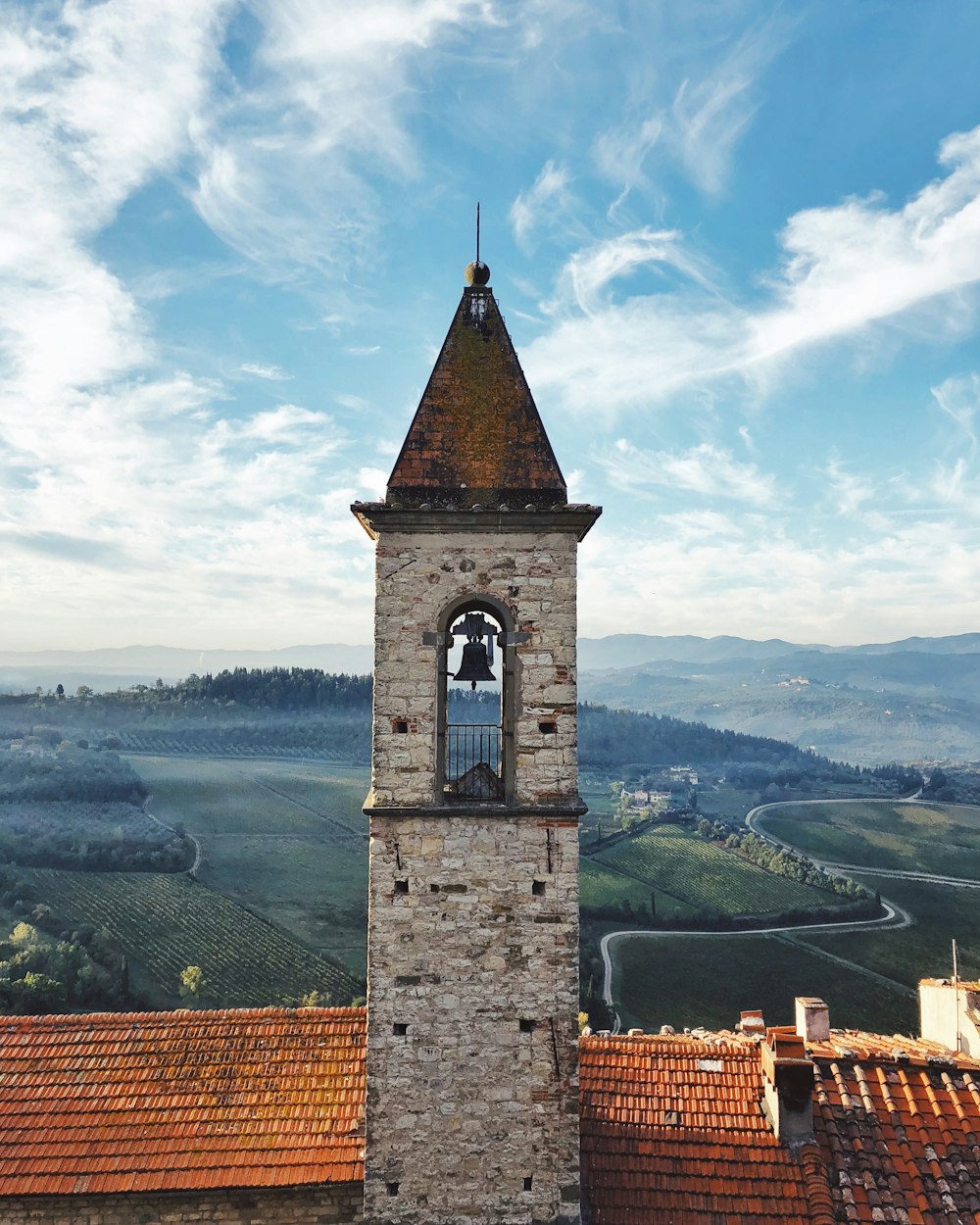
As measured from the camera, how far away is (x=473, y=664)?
1058cm

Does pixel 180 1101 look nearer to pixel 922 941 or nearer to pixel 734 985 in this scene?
pixel 734 985

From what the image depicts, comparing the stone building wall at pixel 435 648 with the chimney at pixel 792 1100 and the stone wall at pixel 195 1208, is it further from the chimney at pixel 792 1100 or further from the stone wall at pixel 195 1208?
the stone wall at pixel 195 1208

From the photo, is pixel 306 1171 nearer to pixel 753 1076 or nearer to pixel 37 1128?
pixel 37 1128

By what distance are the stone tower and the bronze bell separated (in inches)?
30.1

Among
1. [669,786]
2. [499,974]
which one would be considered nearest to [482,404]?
[499,974]

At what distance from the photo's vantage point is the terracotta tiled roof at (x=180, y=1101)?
9.12 meters

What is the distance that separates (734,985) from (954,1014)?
4454 cm

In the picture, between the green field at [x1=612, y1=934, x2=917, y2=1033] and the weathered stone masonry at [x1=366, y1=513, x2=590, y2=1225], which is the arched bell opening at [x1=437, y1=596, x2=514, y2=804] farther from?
the green field at [x1=612, y1=934, x2=917, y2=1033]

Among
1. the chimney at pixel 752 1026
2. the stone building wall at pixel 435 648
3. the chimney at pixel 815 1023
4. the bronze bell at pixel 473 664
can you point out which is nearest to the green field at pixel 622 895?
the chimney at pixel 752 1026

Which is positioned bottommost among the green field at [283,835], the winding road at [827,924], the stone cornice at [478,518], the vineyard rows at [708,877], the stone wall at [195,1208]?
the winding road at [827,924]

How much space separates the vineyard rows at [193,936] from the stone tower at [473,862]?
1455 inches

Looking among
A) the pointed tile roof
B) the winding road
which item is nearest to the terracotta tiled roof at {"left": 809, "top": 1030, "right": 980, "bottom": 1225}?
the pointed tile roof

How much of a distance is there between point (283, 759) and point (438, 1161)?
94.7 meters

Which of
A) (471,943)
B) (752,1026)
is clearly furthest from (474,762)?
(752,1026)
